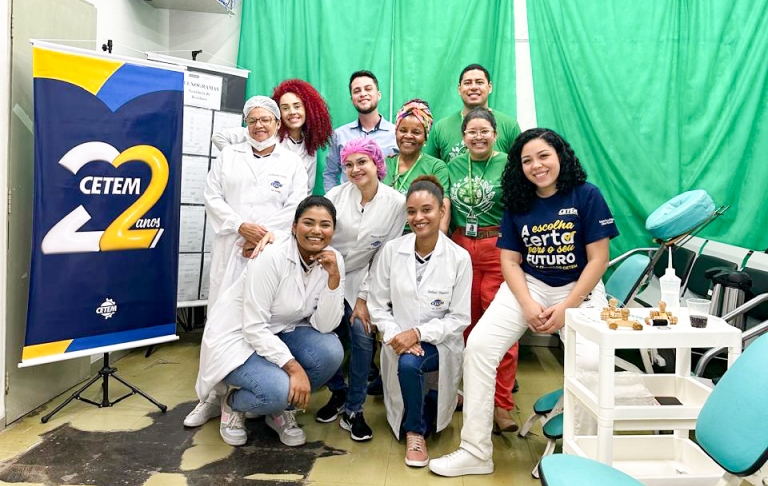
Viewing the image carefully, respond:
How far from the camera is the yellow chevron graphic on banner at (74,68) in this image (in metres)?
2.52

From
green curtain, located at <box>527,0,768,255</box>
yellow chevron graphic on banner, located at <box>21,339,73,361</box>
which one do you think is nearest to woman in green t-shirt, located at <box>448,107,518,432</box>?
green curtain, located at <box>527,0,768,255</box>

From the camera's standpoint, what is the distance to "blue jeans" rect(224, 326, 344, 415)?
2.39 metres

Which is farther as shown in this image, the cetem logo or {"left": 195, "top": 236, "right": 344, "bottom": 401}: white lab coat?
the cetem logo

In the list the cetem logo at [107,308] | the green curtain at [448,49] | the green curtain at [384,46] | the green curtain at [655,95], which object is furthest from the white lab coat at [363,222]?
the green curtain at [655,95]

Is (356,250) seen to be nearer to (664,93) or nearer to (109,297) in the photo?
(109,297)

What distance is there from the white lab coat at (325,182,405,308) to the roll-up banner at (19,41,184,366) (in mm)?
919

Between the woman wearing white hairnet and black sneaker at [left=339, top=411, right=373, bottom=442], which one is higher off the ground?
the woman wearing white hairnet

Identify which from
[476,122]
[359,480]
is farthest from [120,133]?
[359,480]

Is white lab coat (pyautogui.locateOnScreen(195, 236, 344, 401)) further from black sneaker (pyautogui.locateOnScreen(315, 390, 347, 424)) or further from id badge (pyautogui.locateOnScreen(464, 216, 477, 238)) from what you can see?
id badge (pyautogui.locateOnScreen(464, 216, 477, 238))

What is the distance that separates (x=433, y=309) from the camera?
2533 millimetres

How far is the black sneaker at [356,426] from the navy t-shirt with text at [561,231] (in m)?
0.99

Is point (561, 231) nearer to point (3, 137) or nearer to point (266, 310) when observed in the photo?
point (266, 310)

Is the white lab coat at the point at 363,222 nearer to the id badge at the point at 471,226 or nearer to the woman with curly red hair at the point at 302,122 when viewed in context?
the id badge at the point at 471,226

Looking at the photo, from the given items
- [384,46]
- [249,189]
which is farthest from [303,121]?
[384,46]
